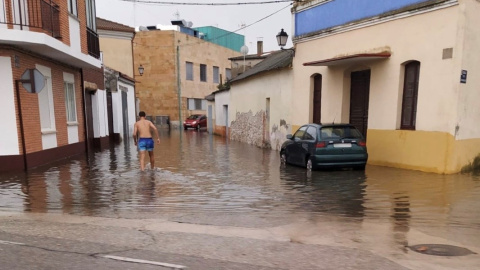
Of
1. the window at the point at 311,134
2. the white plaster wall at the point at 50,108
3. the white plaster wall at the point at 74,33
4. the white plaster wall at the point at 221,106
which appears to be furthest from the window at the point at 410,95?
the white plaster wall at the point at 221,106

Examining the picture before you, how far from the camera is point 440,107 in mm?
9328

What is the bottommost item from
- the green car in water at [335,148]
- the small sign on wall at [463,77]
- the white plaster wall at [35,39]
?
the green car in water at [335,148]

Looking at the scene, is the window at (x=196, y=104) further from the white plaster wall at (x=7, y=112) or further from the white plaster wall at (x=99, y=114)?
the white plaster wall at (x=7, y=112)

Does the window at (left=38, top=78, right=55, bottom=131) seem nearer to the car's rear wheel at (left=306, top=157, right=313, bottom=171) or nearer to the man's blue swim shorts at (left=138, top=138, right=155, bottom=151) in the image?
the man's blue swim shorts at (left=138, top=138, right=155, bottom=151)

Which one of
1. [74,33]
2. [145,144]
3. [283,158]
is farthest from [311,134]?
[74,33]

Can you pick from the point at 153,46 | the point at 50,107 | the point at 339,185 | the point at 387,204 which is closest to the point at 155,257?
the point at 387,204

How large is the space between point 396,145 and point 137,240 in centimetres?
867

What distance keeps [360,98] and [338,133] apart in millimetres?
3235

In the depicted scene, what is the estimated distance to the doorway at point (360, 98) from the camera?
12.0 metres

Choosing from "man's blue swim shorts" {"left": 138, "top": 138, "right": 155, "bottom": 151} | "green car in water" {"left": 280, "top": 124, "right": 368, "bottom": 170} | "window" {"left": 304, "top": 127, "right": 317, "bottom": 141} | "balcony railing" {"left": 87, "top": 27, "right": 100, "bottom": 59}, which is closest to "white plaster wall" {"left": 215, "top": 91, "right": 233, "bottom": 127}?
"balcony railing" {"left": 87, "top": 27, "right": 100, "bottom": 59}

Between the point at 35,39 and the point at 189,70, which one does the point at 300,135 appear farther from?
the point at 189,70

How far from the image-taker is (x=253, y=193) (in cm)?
742

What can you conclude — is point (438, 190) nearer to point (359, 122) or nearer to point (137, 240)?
point (359, 122)

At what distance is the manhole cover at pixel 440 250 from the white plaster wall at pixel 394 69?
5998mm
